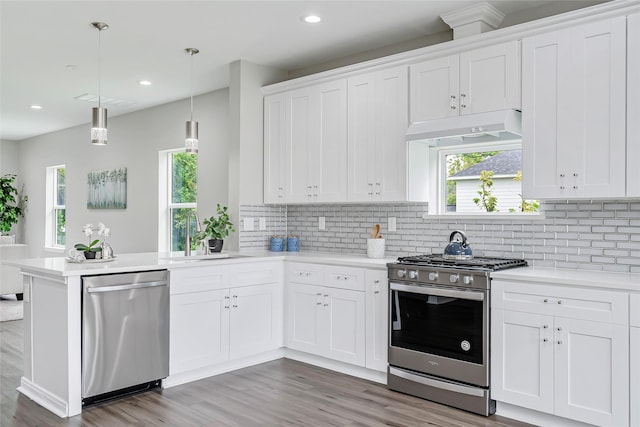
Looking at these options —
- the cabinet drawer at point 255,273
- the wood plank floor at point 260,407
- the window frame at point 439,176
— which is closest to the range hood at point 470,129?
the window frame at point 439,176

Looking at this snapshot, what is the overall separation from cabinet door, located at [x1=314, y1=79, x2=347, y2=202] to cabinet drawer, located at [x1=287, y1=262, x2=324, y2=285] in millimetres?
639

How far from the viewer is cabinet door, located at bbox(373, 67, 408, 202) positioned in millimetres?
4066

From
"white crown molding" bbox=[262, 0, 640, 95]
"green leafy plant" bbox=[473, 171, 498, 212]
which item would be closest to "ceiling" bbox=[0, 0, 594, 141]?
"white crown molding" bbox=[262, 0, 640, 95]

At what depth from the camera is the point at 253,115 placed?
16.6 ft

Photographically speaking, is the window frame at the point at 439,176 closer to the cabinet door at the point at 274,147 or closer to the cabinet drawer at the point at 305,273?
the cabinet drawer at the point at 305,273

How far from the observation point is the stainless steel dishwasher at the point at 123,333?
3.32m

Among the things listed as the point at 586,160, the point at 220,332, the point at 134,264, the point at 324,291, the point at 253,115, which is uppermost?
the point at 253,115

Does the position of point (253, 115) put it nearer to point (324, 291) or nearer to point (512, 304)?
point (324, 291)

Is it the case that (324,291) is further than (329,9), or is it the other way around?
(324,291)

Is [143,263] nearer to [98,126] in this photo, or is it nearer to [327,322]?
[98,126]

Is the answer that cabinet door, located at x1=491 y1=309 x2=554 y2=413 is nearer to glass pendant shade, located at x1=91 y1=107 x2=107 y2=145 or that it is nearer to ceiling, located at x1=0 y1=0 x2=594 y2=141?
ceiling, located at x1=0 y1=0 x2=594 y2=141

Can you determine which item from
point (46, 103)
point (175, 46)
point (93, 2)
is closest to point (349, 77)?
point (175, 46)

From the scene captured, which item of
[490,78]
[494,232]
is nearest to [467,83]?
[490,78]

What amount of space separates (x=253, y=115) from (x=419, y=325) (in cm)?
265
